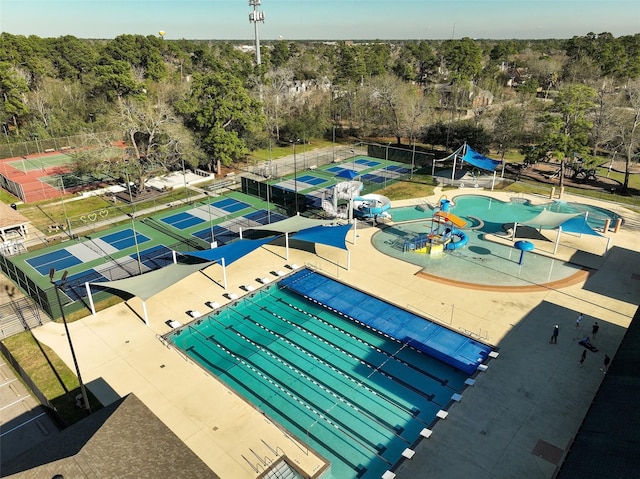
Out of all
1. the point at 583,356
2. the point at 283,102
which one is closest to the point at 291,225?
the point at 583,356

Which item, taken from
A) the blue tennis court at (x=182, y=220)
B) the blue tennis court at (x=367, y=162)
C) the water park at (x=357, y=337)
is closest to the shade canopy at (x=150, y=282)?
the water park at (x=357, y=337)

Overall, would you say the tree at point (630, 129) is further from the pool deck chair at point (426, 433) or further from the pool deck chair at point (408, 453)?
the pool deck chair at point (408, 453)

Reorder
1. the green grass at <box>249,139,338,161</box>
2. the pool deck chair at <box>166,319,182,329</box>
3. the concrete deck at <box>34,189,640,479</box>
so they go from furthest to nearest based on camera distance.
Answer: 1. the green grass at <box>249,139,338,161</box>
2. the pool deck chair at <box>166,319,182,329</box>
3. the concrete deck at <box>34,189,640,479</box>

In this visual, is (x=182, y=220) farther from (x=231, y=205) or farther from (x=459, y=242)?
(x=459, y=242)

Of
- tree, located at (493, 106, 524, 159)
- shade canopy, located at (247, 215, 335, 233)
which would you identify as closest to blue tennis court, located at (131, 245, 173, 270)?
shade canopy, located at (247, 215, 335, 233)

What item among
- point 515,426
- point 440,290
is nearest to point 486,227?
point 440,290

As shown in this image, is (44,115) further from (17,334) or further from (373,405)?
(373,405)

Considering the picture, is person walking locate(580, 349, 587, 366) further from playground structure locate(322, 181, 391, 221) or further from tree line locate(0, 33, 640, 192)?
tree line locate(0, 33, 640, 192)
